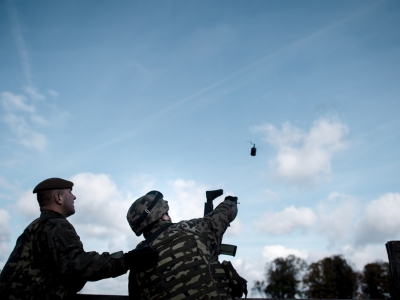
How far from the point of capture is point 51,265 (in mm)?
4684

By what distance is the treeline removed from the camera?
69938 millimetres

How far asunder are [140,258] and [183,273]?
0.57 m

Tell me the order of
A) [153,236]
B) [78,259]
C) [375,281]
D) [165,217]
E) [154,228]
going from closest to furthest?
1. [78,259]
2. [153,236]
3. [154,228]
4. [165,217]
5. [375,281]

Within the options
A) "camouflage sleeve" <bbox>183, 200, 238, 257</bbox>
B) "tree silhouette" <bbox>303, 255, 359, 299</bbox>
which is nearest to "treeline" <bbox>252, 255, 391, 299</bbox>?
"tree silhouette" <bbox>303, 255, 359, 299</bbox>

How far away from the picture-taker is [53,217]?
4.98 metres

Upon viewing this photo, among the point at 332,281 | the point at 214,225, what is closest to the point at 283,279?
the point at 332,281

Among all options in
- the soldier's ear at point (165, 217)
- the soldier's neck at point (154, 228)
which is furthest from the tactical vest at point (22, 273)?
the soldier's ear at point (165, 217)

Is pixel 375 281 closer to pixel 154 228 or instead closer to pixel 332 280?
pixel 332 280

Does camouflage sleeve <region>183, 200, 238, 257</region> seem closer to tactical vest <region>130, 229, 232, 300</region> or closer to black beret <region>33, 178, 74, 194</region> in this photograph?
tactical vest <region>130, 229, 232, 300</region>

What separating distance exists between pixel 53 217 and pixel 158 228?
143cm

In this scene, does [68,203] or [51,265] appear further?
[68,203]

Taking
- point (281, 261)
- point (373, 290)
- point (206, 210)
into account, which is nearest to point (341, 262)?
point (373, 290)

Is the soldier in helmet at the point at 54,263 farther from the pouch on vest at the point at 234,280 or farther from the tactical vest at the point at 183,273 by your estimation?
the pouch on vest at the point at 234,280

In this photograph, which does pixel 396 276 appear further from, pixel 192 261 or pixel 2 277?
pixel 2 277
